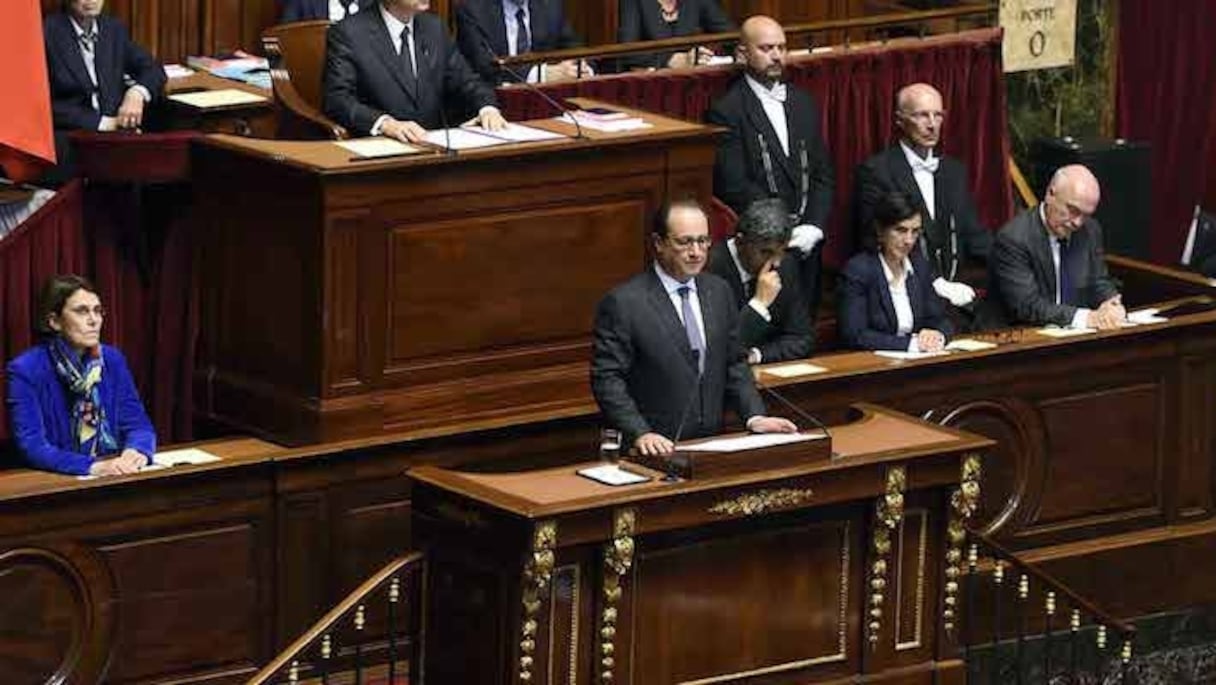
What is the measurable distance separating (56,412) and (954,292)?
3309 mm

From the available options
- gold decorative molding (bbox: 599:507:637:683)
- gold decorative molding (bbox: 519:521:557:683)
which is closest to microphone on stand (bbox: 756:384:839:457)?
gold decorative molding (bbox: 599:507:637:683)

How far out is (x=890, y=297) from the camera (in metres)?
11.5

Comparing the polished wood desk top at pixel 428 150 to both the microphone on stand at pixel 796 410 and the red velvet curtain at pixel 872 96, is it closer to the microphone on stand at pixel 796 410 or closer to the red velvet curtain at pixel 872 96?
the microphone on stand at pixel 796 410

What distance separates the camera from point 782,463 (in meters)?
9.75

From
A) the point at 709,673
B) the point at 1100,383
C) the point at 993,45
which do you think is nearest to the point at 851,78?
the point at 993,45

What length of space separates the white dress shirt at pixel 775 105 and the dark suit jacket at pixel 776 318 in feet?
2.81

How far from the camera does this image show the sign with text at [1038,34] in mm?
14172

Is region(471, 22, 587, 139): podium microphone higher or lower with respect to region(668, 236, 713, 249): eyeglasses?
higher

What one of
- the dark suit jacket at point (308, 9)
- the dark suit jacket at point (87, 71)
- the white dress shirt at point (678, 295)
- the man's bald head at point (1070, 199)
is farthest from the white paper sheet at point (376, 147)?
the man's bald head at point (1070, 199)

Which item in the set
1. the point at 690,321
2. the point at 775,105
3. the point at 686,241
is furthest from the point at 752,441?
the point at 775,105

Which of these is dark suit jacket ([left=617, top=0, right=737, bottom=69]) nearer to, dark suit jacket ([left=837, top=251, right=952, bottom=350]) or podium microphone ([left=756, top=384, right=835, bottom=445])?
dark suit jacket ([left=837, top=251, right=952, bottom=350])

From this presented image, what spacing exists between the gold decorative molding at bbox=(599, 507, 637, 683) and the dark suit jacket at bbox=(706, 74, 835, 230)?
8.92ft

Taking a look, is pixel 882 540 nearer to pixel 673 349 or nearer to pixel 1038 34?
pixel 673 349

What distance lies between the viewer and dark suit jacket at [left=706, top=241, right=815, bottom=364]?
11.1 meters
